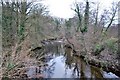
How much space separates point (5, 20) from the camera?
13102 mm

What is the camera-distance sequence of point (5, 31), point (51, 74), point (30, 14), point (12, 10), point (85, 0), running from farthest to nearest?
point (85, 0) → point (30, 14) → point (12, 10) → point (5, 31) → point (51, 74)

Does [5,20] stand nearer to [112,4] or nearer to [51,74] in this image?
[51,74]

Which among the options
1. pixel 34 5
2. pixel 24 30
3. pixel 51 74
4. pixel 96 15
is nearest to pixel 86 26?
pixel 96 15

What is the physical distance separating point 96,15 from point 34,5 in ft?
25.1

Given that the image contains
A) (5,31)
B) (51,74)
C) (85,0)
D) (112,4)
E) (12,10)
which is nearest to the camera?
(51,74)

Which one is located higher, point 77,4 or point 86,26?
point 77,4

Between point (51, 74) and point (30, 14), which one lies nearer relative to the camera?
point (51, 74)

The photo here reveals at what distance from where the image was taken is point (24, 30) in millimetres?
14836

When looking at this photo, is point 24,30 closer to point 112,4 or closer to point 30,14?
point 30,14

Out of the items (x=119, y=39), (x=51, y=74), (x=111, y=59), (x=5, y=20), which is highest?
(x=5, y=20)

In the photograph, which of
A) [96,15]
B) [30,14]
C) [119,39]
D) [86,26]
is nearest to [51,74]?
[119,39]

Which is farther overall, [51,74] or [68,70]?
[68,70]

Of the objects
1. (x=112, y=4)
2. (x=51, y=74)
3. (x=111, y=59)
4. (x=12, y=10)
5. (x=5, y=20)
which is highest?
(x=112, y=4)

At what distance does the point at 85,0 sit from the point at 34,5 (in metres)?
7.05
